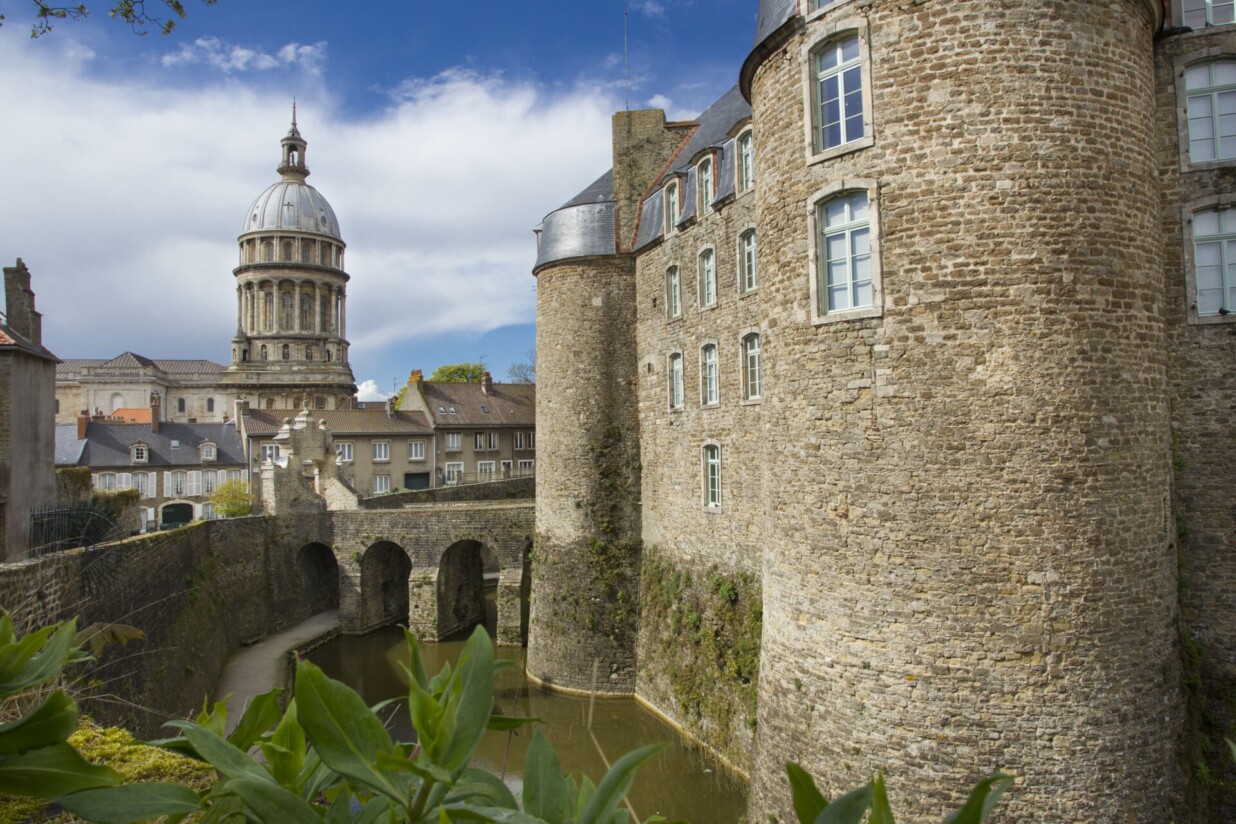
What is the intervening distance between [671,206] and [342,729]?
14.6 meters

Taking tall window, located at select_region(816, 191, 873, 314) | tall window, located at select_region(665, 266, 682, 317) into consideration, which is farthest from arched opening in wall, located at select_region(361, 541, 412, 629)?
tall window, located at select_region(816, 191, 873, 314)

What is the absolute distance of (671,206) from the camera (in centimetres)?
1521

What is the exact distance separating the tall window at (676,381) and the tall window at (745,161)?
11.6 feet

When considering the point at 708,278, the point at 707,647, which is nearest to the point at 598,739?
the point at 707,647

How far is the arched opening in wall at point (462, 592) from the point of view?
22.2 meters

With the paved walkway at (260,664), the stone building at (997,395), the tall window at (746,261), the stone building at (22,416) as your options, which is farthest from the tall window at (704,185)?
the stone building at (22,416)

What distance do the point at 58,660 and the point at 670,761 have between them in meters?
12.9

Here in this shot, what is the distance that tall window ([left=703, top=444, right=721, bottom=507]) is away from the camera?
13641 millimetres

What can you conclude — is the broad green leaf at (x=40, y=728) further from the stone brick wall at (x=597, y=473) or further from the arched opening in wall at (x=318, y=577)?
the arched opening in wall at (x=318, y=577)

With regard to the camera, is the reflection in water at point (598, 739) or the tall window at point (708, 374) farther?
the tall window at point (708, 374)

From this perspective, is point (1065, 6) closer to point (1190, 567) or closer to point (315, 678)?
point (1190, 567)

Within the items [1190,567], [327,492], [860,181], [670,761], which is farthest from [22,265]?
[1190,567]

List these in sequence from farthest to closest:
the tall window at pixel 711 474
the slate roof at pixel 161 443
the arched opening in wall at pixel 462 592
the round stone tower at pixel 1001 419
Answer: the slate roof at pixel 161 443 < the arched opening in wall at pixel 462 592 < the tall window at pixel 711 474 < the round stone tower at pixel 1001 419

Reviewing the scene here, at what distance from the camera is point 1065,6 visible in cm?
677
